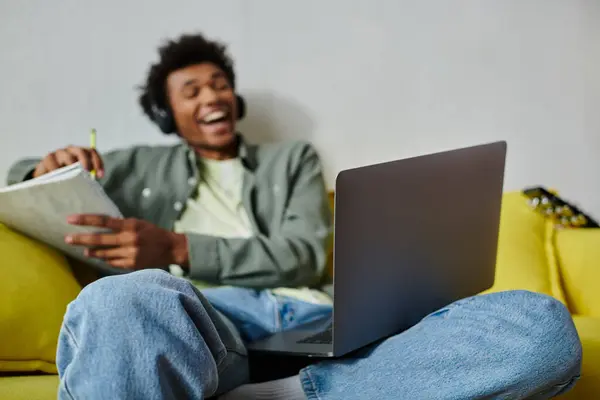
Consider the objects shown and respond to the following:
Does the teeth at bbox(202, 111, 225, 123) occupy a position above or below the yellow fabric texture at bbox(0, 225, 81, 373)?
above

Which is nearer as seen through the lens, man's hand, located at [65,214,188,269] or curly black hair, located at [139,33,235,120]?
man's hand, located at [65,214,188,269]

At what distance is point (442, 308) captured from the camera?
1025mm

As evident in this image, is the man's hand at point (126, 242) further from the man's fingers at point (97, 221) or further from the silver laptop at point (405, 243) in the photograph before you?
the silver laptop at point (405, 243)

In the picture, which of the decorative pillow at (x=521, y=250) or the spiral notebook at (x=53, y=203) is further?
the decorative pillow at (x=521, y=250)

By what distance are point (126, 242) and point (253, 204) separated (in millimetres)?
366

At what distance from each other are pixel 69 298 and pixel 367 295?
0.59m

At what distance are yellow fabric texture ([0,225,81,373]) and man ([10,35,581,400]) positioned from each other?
8 cm

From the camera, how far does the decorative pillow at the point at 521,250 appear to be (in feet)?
4.99

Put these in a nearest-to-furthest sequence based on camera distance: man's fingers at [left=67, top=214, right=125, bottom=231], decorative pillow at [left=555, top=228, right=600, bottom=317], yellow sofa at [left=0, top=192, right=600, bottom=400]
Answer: yellow sofa at [left=0, top=192, right=600, bottom=400]
man's fingers at [left=67, top=214, right=125, bottom=231]
decorative pillow at [left=555, top=228, right=600, bottom=317]

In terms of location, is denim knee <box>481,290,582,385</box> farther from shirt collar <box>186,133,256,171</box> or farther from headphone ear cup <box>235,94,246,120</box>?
headphone ear cup <box>235,94,246,120</box>

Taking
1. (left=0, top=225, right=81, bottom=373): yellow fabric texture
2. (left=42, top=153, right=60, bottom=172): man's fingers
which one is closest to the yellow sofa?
(left=0, top=225, right=81, bottom=373): yellow fabric texture

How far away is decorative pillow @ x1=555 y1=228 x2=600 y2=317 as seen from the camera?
151cm

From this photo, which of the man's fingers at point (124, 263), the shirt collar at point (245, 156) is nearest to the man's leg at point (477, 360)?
the man's fingers at point (124, 263)

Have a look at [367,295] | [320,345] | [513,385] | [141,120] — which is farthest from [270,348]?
[141,120]
